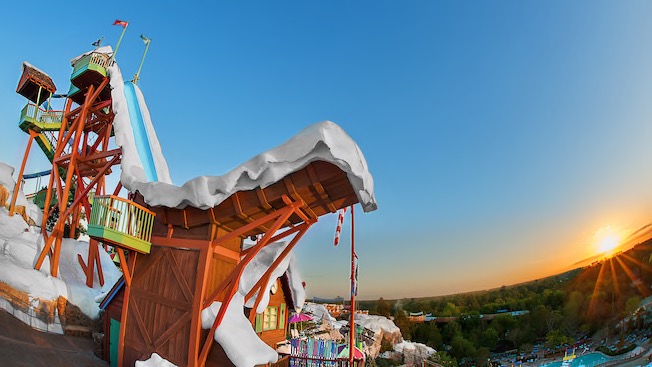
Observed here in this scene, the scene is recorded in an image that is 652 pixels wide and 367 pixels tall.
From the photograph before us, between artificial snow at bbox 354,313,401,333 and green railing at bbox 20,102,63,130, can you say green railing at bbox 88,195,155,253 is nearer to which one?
green railing at bbox 20,102,63,130

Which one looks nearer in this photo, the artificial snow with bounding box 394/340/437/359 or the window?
the window

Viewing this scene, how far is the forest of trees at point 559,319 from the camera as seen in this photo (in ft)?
137

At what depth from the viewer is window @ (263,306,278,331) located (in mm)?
11858

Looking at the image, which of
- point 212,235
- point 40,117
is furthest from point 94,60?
point 212,235

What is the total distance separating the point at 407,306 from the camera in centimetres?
7588

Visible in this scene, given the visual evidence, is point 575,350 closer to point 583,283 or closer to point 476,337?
point 476,337

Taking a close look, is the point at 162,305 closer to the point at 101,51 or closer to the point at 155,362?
the point at 155,362

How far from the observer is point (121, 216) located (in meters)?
7.20

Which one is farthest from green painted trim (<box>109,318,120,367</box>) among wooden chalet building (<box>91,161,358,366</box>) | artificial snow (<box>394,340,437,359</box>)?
artificial snow (<box>394,340,437,359</box>)

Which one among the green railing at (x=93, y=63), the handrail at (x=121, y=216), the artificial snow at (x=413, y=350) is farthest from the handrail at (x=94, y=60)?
the artificial snow at (x=413, y=350)

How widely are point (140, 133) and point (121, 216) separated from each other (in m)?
6.63

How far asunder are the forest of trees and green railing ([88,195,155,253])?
40276mm

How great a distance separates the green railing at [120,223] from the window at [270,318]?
18.5ft

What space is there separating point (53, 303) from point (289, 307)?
336 inches
